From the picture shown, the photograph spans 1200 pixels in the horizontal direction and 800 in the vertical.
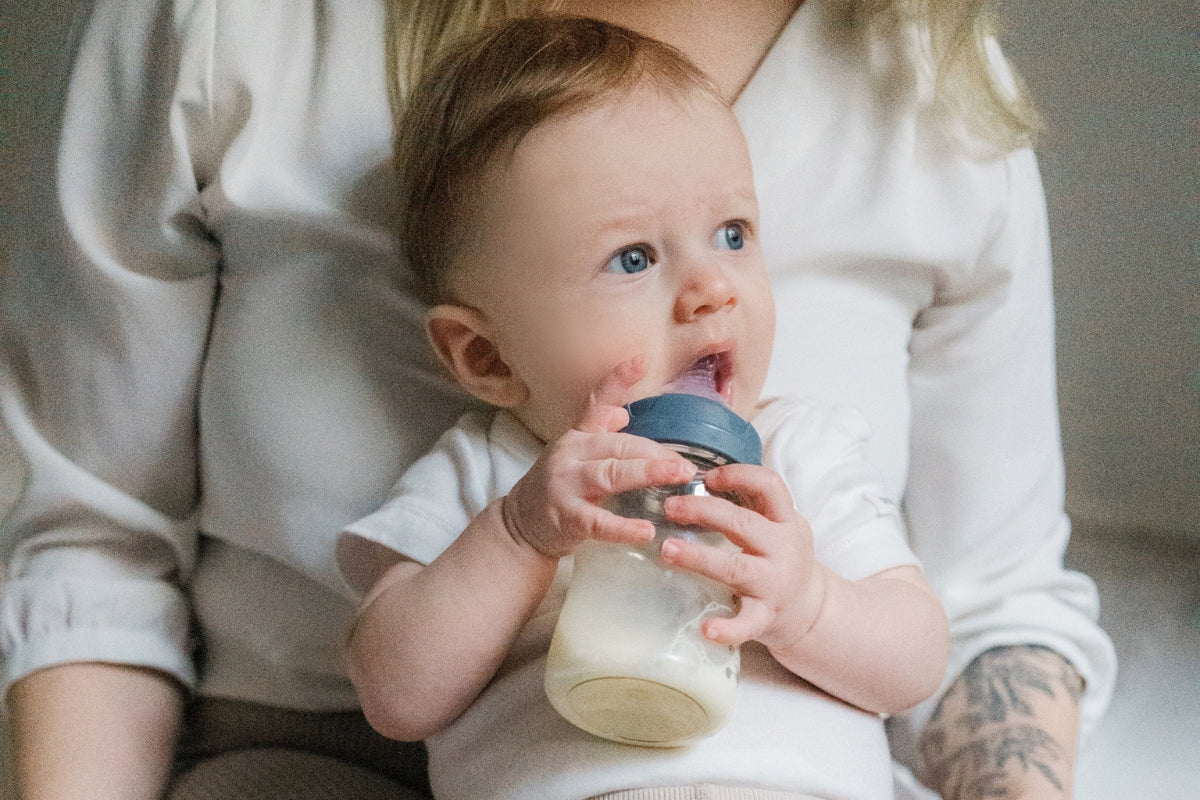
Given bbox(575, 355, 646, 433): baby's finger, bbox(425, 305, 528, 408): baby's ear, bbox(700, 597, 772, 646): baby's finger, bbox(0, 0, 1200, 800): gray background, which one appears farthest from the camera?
bbox(0, 0, 1200, 800): gray background

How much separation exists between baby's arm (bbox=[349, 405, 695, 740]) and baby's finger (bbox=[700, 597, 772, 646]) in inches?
3.0

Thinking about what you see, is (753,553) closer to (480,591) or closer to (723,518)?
(723,518)

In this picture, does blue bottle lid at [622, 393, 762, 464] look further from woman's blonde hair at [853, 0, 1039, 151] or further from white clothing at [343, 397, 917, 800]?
woman's blonde hair at [853, 0, 1039, 151]

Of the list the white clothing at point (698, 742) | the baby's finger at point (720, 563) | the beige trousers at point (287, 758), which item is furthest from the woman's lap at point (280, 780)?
the baby's finger at point (720, 563)

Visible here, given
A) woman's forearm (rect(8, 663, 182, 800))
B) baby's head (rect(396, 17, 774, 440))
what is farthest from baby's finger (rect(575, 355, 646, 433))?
woman's forearm (rect(8, 663, 182, 800))

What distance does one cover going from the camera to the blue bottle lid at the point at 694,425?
63cm

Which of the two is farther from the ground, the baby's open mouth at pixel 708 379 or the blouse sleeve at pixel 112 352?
the baby's open mouth at pixel 708 379

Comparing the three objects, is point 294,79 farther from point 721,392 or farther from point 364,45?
point 721,392

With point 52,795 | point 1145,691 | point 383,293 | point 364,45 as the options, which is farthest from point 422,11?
point 1145,691

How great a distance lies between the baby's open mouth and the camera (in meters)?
0.74

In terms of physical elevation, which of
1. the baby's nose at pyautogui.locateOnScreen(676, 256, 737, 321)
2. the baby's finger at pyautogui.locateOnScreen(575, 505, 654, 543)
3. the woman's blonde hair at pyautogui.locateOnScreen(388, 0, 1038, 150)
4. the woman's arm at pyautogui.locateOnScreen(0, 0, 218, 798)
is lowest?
the woman's arm at pyautogui.locateOnScreen(0, 0, 218, 798)

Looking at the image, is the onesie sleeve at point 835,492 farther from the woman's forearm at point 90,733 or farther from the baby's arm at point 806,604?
the woman's forearm at point 90,733

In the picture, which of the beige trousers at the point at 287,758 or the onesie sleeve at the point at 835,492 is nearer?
the onesie sleeve at the point at 835,492

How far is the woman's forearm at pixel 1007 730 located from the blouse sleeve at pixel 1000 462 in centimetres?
2
